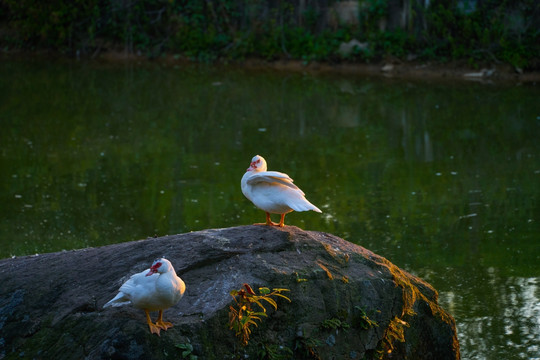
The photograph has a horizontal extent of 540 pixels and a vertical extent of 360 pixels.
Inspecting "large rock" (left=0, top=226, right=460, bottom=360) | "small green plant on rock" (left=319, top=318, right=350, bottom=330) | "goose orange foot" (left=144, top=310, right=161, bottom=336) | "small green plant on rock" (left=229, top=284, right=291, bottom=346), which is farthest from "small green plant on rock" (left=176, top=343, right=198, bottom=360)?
"small green plant on rock" (left=319, top=318, right=350, bottom=330)

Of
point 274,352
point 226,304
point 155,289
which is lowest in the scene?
point 274,352

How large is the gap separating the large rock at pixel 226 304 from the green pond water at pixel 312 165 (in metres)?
1.38

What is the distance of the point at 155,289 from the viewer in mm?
4148

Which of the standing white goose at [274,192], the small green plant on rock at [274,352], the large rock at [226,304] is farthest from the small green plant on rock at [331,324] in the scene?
the standing white goose at [274,192]

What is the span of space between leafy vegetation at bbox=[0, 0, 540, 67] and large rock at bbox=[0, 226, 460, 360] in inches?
522

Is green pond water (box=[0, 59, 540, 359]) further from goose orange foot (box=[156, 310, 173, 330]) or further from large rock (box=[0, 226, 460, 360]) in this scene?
goose orange foot (box=[156, 310, 173, 330])

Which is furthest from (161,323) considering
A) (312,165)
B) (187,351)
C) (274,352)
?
(312,165)

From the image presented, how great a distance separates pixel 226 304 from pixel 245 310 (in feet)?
0.42

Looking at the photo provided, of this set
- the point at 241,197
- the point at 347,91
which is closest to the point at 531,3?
the point at 347,91

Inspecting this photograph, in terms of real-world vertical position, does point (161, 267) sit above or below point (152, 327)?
above

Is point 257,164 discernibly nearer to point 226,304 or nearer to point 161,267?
point 226,304

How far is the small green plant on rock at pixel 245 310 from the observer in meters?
4.58

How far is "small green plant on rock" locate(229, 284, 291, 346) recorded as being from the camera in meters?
4.58

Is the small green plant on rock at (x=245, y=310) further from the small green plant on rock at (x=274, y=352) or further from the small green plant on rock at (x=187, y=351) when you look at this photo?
the small green plant on rock at (x=187, y=351)
